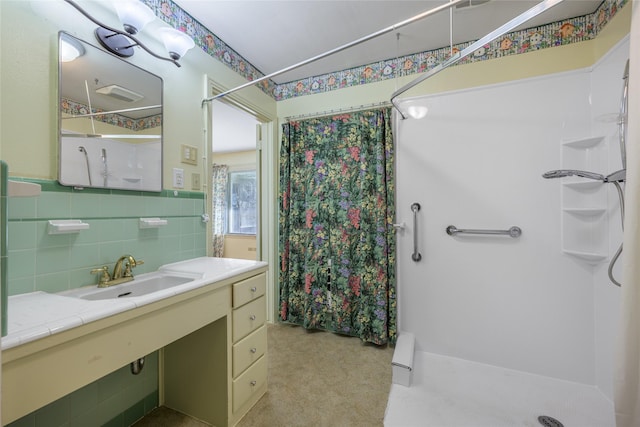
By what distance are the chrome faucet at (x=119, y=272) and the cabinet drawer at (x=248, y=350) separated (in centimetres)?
66

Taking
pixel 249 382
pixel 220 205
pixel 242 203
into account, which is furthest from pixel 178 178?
pixel 220 205

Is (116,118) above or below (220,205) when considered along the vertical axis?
above

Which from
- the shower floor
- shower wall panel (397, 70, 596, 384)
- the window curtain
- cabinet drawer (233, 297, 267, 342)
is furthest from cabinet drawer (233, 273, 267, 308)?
the window curtain

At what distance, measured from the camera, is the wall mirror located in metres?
1.19

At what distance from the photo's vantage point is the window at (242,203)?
16.8 feet

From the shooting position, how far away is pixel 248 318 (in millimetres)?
1508

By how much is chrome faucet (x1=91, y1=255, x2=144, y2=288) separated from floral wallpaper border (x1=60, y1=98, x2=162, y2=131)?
27.8 inches

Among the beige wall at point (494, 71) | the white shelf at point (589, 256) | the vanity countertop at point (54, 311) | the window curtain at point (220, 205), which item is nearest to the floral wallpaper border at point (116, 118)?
the vanity countertop at point (54, 311)

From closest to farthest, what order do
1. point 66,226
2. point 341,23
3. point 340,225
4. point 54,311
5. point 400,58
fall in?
point 54,311, point 66,226, point 341,23, point 400,58, point 340,225

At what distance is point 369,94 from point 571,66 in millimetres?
1388

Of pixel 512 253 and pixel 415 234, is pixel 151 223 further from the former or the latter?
pixel 512 253

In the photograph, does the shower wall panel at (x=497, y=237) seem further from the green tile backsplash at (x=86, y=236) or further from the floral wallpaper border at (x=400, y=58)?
the green tile backsplash at (x=86, y=236)

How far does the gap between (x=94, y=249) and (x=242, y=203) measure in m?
4.00

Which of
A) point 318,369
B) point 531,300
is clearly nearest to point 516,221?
point 531,300
